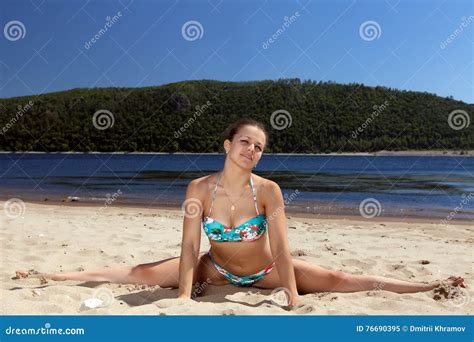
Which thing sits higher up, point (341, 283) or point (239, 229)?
point (239, 229)

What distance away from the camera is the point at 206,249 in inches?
276

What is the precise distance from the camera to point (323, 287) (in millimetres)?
4570

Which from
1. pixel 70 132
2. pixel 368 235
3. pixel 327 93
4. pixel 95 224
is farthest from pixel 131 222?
pixel 70 132

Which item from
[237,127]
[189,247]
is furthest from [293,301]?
[237,127]

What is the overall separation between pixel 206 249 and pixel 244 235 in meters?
2.92

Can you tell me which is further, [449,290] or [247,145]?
[449,290]

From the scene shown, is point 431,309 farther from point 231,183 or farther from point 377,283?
point 231,183

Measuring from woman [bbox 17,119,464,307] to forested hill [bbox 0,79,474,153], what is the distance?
49.3 metres

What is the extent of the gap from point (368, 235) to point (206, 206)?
5.20 metres

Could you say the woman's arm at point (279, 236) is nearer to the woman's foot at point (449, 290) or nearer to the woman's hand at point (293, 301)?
the woman's hand at point (293, 301)

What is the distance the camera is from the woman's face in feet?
13.0

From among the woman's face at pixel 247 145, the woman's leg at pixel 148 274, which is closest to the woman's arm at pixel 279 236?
the woman's face at pixel 247 145

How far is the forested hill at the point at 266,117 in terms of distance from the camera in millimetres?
57625

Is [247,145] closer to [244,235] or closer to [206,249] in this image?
[244,235]
